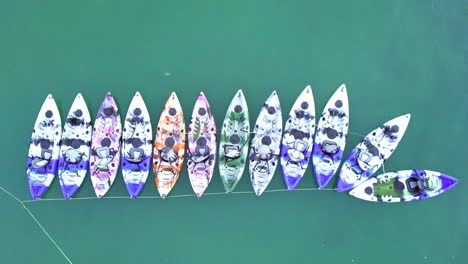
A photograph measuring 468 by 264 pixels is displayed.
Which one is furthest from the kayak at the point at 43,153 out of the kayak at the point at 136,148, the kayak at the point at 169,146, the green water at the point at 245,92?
the kayak at the point at 169,146

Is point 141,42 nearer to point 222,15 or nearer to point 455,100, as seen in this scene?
point 222,15

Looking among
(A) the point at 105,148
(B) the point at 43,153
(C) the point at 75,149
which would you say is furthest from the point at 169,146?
(B) the point at 43,153

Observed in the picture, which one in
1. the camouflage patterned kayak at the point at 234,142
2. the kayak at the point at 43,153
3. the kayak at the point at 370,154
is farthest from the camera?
the kayak at the point at 370,154

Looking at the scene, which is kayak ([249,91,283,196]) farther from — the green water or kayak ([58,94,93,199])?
kayak ([58,94,93,199])

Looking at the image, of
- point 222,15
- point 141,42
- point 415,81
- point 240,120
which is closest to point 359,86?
point 415,81

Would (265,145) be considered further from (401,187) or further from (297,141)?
(401,187)

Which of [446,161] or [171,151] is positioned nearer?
[171,151]

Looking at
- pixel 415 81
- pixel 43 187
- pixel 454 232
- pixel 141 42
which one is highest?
pixel 141 42

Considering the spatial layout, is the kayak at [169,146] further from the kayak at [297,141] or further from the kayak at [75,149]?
the kayak at [297,141]
